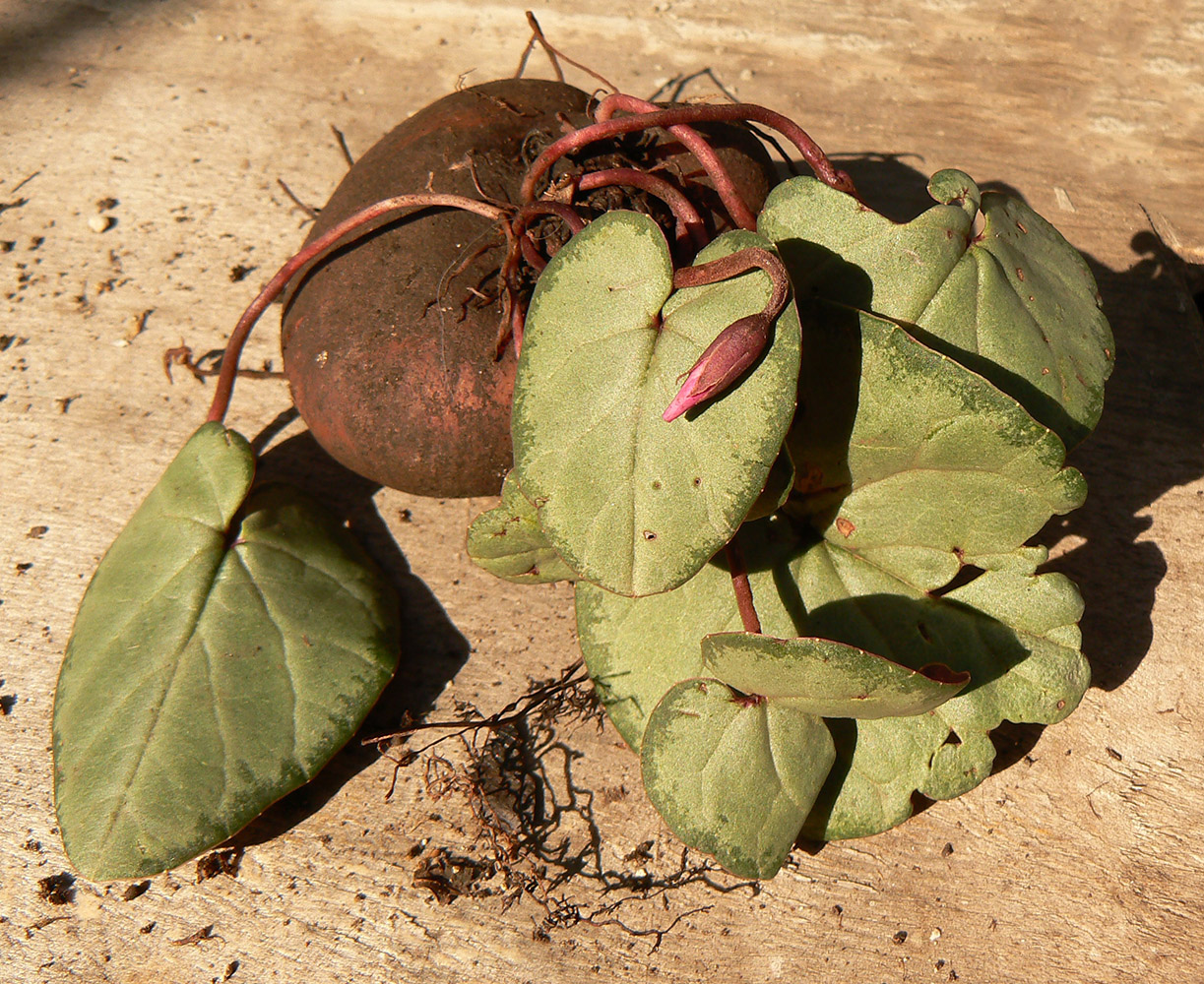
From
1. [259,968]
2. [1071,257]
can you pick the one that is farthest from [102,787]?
[1071,257]

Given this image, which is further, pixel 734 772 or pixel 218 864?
pixel 218 864

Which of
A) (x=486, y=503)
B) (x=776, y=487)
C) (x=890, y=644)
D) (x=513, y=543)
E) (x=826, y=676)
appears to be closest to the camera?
(x=826, y=676)

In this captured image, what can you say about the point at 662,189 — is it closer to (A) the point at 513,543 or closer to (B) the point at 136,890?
(A) the point at 513,543

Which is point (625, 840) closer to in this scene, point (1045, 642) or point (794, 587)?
point (794, 587)

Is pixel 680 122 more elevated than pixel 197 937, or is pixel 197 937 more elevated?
pixel 680 122

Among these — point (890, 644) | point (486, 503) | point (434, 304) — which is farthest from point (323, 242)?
point (890, 644)

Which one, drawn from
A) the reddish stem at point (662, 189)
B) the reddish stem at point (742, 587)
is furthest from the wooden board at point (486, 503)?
the reddish stem at point (662, 189)

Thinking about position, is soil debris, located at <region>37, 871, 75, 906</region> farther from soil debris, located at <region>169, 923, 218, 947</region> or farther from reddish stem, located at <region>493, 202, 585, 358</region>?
reddish stem, located at <region>493, 202, 585, 358</region>

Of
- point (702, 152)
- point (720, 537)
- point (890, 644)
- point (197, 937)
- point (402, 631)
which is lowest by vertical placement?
point (197, 937)
